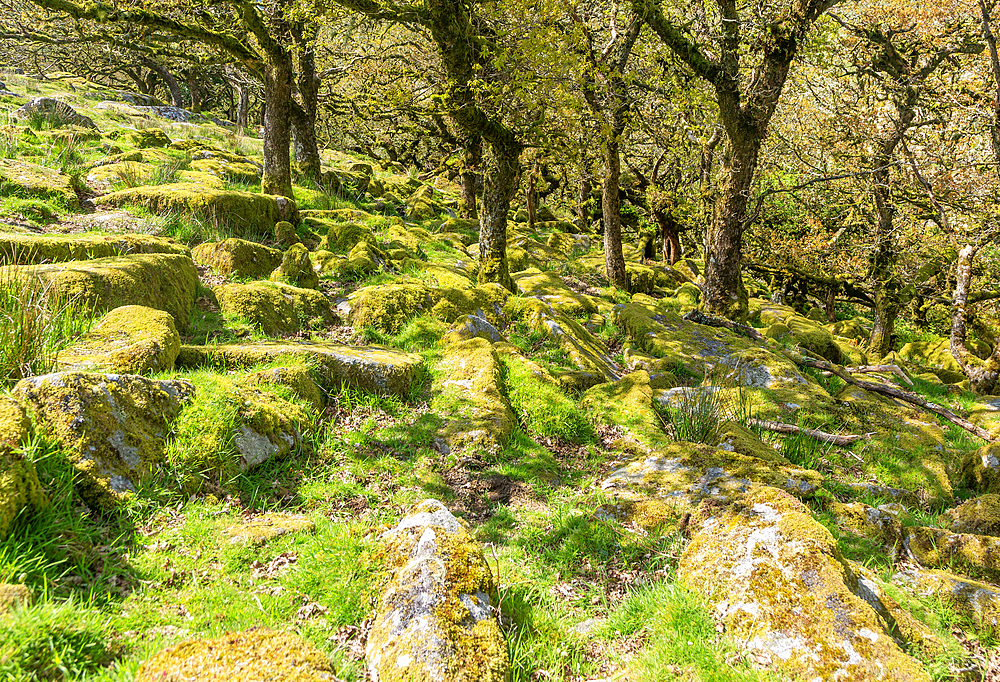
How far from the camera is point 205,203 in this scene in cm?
982

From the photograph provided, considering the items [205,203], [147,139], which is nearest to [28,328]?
[205,203]

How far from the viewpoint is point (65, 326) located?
4926 mm

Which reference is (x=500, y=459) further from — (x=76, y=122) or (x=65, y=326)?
(x=76, y=122)

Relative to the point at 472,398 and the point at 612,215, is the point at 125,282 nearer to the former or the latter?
the point at 472,398

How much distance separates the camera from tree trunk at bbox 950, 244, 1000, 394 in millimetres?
12227

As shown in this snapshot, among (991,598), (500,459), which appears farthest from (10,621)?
(991,598)

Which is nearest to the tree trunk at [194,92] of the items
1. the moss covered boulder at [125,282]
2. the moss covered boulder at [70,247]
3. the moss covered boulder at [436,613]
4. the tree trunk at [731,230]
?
the moss covered boulder at [70,247]

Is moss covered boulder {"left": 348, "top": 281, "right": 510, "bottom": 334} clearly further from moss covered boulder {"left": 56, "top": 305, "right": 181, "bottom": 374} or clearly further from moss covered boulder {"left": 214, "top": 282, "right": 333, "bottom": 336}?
moss covered boulder {"left": 56, "top": 305, "right": 181, "bottom": 374}

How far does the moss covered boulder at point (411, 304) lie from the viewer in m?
8.07

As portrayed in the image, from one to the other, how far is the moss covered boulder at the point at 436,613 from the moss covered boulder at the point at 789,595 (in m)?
1.52

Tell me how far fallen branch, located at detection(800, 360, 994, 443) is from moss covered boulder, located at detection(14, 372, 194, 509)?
35.3 feet

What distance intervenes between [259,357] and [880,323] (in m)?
16.2

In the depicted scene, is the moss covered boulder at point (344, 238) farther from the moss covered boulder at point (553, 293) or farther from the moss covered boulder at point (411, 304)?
Answer: the moss covered boulder at point (553, 293)

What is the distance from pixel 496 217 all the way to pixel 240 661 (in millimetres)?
9657
